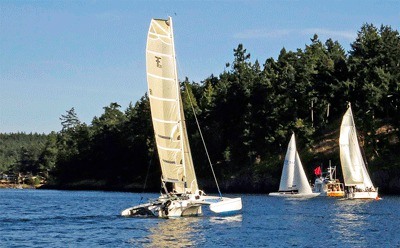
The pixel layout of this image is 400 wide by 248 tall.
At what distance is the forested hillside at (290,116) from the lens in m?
117

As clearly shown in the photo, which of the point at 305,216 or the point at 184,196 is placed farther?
the point at 305,216

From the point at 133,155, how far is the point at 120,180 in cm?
618

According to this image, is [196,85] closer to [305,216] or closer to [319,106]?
[319,106]

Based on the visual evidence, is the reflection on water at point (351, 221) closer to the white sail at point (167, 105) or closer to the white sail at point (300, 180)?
the white sail at point (167, 105)

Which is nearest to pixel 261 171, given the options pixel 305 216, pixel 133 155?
pixel 133 155

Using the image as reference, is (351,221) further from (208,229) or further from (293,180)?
(293,180)

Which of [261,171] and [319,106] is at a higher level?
[319,106]

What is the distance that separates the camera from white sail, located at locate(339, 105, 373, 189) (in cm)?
10044

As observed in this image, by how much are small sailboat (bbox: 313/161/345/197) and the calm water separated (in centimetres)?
3408

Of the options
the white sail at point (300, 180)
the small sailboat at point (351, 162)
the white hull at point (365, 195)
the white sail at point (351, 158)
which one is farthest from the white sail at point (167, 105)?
the white sail at point (300, 180)

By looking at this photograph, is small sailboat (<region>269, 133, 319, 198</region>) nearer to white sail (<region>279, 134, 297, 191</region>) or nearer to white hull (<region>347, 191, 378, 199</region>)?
white sail (<region>279, 134, 297, 191</region>)

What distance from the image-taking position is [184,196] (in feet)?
200

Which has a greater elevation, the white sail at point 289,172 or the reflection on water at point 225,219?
the white sail at point 289,172

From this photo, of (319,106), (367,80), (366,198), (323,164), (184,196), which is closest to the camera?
(184,196)
